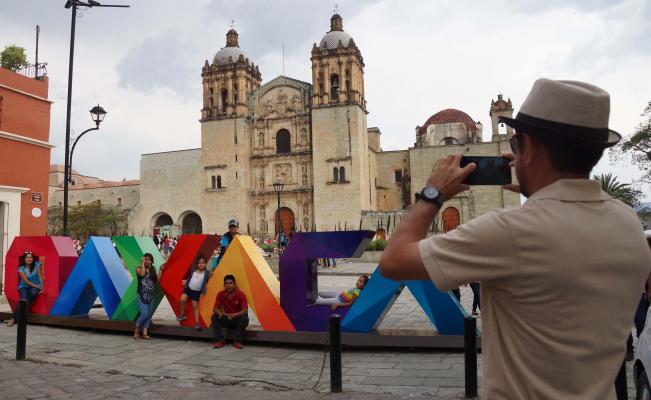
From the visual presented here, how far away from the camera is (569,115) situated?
62.6 inches

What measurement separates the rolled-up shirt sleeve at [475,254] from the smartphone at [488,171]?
1.03 ft

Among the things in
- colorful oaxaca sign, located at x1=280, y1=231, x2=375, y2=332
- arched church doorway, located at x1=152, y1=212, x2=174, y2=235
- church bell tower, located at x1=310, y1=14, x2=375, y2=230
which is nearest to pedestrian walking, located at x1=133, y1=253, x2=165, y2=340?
colorful oaxaca sign, located at x1=280, y1=231, x2=375, y2=332

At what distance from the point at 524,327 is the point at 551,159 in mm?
527

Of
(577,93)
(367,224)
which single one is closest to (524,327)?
(577,93)

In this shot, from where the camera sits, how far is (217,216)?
41.9m

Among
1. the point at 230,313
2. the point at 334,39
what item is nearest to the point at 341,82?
the point at 334,39

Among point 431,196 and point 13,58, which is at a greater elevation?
point 13,58

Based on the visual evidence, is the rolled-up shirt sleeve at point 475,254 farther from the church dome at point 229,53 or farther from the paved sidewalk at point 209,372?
the church dome at point 229,53

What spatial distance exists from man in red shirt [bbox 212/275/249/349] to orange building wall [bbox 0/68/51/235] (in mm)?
11190

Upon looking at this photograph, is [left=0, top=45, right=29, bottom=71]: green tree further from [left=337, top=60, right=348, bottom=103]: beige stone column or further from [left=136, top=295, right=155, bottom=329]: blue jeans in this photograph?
[left=337, top=60, right=348, bottom=103]: beige stone column

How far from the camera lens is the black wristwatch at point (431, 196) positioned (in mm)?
1711

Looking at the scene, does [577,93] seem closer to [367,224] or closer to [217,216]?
[367,224]

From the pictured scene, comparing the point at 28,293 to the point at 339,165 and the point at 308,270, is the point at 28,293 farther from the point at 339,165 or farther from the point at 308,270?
the point at 339,165

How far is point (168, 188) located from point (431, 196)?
45.2 m
